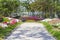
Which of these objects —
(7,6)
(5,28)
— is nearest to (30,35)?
(5,28)

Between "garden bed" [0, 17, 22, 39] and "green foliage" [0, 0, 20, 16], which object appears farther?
"green foliage" [0, 0, 20, 16]

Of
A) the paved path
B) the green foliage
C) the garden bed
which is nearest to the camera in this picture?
the paved path

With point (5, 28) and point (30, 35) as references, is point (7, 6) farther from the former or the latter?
point (30, 35)

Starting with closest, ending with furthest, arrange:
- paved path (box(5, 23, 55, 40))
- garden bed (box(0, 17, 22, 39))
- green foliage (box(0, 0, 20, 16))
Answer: paved path (box(5, 23, 55, 40)) → garden bed (box(0, 17, 22, 39)) → green foliage (box(0, 0, 20, 16))

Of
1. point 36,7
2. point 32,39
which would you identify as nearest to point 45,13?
point 36,7

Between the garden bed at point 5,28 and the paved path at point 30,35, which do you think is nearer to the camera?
the paved path at point 30,35

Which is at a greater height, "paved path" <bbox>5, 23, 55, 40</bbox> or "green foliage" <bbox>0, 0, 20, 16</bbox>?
"paved path" <bbox>5, 23, 55, 40</bbox>

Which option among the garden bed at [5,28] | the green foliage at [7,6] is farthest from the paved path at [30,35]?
the green foliage at [7,6]

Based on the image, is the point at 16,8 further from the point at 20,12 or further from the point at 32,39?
the point at 32,39

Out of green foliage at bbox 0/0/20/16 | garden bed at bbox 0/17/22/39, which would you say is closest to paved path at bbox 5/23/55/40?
garden bed at bbox 0/17/22/39

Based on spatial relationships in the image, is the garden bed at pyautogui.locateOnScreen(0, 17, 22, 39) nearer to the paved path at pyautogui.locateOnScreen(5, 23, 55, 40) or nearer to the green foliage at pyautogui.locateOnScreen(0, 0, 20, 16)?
the paved path at pyautogui.locateOnScreen(5, 23, 55, 40)

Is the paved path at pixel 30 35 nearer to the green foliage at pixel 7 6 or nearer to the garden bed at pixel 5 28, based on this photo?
the garden bed at pixel 5 28

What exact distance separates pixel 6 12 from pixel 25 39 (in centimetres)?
2783

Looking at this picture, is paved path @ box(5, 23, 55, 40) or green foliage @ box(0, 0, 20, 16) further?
green foliage @ box(0, 0, 20, 16)
